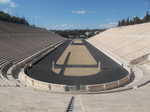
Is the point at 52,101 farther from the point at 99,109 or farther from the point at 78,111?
the point at 99,109

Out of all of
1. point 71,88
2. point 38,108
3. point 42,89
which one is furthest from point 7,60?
point 38,108

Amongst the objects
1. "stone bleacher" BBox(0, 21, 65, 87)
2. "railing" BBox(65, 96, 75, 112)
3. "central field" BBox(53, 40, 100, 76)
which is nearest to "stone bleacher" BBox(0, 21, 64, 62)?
"stone bleacher" BBox(0, 21, 65, 87)

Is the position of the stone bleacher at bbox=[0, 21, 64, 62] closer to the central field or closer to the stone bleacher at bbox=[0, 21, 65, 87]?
the stone bleacher at bbox=[0, 21, 65, 87]

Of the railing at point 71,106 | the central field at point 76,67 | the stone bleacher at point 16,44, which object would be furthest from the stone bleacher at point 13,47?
the central field at point 76,67

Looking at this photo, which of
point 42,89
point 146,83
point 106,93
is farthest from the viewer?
point 146,83

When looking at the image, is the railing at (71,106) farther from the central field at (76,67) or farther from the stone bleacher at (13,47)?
the central field at (76,67)

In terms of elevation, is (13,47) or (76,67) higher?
(13,47)

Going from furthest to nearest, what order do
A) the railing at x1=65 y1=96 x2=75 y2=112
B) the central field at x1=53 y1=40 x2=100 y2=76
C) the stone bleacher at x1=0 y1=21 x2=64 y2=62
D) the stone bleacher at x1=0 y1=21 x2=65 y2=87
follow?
1. the stone bleacher at x1=0 y1=21 x2=64 y2=62
2. the stone bleacher at x1=0 y1=21 x2=65 y2=87
3. the central field at x1=53 y1=40 x2=100 y2=76
4. the railing at x1=65 y1=96 x2=75 y2=112

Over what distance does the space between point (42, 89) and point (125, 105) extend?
6149 mm

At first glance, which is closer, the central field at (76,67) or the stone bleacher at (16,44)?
the central field at (76,67)

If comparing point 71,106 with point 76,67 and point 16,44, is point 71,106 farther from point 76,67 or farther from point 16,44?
point 16,44

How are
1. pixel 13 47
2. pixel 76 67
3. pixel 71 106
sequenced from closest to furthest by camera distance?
pixel 71 106
pixel 76 67
pixel 13 47

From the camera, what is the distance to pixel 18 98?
10.8 m

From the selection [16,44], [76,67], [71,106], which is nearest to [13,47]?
[16,44]
